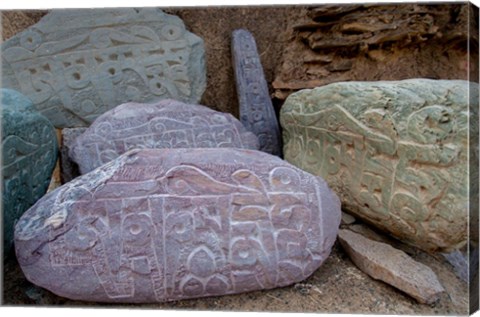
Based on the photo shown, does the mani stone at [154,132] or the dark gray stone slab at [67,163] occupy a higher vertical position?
the mani stone at [154,132]

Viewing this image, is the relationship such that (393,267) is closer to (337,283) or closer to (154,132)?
(337,283)

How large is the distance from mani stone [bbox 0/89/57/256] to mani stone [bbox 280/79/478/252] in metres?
1.24

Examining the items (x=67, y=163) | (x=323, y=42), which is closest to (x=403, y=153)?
(x=323, y=42)

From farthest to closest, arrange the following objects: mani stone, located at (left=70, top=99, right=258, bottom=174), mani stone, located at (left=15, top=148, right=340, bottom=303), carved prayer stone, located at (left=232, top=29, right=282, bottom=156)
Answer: carved prayer stone, located at (left=232, top=29, right=282, bottom=156)
mani stone, located at (left=70, top=99, right=258, bottom=174)
mani stone, located at (left=15, top=148, right=340, bottom=303)

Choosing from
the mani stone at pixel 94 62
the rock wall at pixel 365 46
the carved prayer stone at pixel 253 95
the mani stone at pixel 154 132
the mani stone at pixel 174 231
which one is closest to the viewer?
the mani stone at pixel 174 231

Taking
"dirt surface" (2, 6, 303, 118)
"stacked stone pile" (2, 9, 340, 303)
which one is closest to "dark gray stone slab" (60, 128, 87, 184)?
"stacked stone pile" (2, 9, 340, 303)

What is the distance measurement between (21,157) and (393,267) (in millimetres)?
1492

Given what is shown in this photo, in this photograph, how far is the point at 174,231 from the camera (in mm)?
1364

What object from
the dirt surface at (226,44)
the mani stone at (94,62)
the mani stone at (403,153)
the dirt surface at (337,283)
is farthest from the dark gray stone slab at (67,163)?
the mani stone at (403,153)

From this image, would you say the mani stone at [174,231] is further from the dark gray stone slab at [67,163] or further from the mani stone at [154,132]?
the dark gray stone slab at [67,163]

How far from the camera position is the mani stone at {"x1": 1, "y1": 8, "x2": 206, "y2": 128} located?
92.2 inches

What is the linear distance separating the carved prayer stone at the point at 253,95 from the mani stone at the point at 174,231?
1.09m

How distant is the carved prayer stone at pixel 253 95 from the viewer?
99.7 inches

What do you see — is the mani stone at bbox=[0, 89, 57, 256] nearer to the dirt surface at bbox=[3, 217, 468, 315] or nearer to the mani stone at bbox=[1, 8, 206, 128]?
the dirt surface at bbox=[3, 217, 468, 315]
